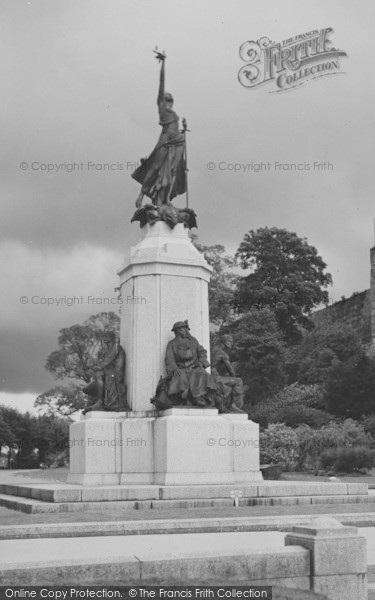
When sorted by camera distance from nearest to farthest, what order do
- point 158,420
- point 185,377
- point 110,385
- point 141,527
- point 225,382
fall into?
1. point 141,527
2. point 158,420
3. point 185,377
4. point 110,385
5. point 225,382

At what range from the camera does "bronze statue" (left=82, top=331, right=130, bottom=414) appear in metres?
15.3

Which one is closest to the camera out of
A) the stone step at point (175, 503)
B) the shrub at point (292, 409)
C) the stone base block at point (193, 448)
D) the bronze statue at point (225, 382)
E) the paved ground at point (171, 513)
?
the paved ground at point (171, 513)

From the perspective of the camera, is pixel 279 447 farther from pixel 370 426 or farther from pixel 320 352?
pixel 320 352

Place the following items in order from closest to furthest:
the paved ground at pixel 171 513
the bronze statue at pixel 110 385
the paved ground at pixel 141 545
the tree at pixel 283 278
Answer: the paved ground at pixel 141 545
the paved ground at pixel 171 513
the bronze statue at pixel 110 385
the tree at pixel 283 278

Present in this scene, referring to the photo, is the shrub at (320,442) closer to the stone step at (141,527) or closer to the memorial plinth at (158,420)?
the memorial plinth at (158,420)

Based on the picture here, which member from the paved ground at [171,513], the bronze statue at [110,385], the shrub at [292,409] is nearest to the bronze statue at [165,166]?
the bronze statue at [110,385]

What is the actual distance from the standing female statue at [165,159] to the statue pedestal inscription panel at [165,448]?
15.9 feet

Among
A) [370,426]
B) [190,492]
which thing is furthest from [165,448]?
[370,426]

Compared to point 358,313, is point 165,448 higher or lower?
lower

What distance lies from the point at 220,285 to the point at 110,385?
29.4 m

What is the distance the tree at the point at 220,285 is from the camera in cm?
4397

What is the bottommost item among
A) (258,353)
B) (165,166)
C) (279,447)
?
(279,447)

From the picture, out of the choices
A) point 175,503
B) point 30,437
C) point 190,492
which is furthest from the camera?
point 30,437

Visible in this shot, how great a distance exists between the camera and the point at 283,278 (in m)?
48.1
